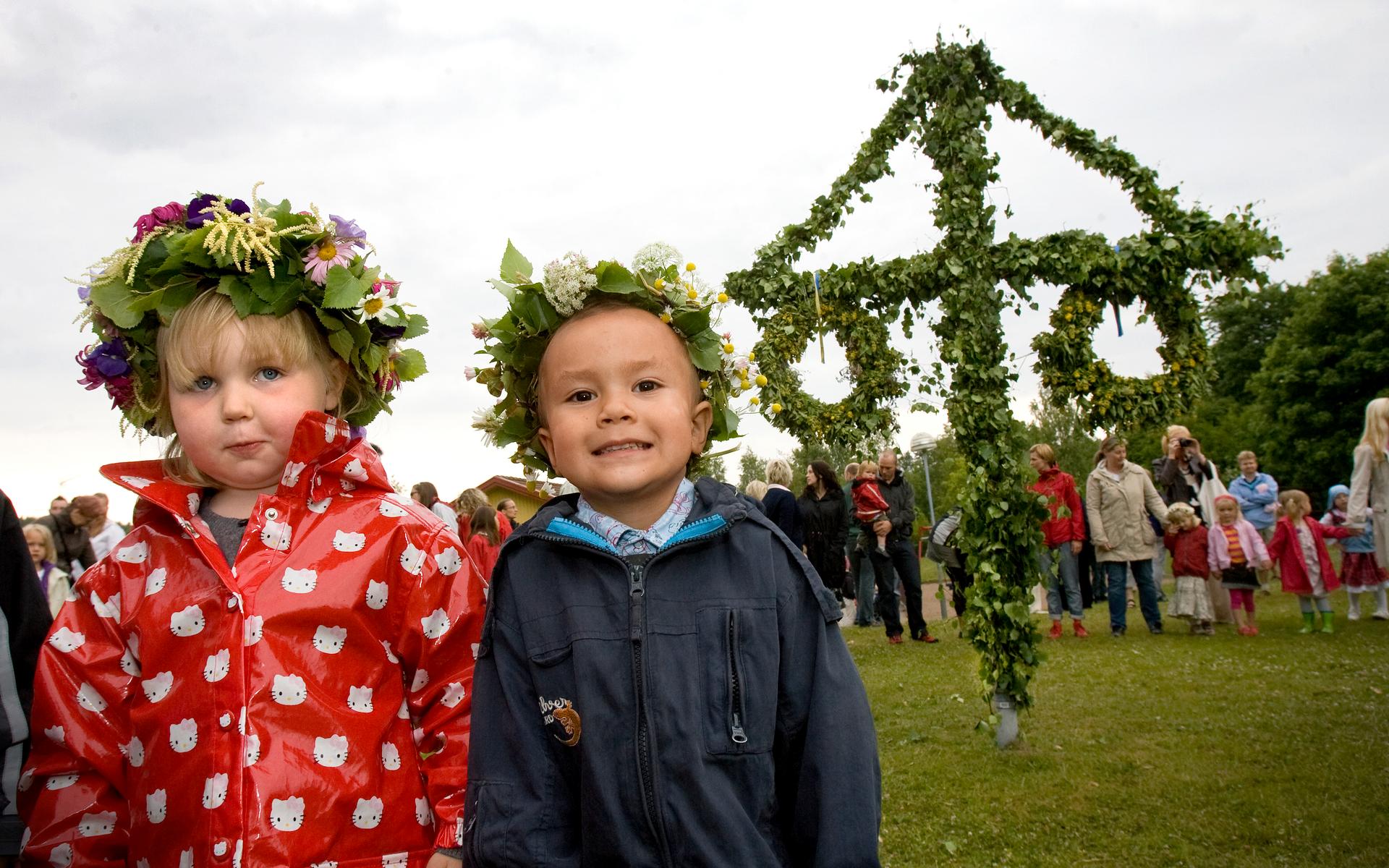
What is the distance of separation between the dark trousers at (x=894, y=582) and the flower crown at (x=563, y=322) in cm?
884

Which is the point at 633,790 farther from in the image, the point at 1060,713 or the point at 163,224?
the point at 1060,713

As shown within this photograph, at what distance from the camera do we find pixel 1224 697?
707 cm

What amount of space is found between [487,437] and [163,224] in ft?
2.90

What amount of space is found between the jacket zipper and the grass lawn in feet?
10.0

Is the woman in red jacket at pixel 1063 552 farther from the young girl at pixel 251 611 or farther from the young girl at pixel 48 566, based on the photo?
the young girl at pixel 251 611

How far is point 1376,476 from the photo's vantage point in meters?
6.48

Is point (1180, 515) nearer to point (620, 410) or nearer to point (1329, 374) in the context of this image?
point (620, 410)

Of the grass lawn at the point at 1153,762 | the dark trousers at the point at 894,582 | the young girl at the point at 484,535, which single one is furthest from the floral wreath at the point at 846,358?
the dark trousers at the point at 894,582

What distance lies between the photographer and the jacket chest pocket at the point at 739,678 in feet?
6.03

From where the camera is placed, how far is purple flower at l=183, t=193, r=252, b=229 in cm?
226

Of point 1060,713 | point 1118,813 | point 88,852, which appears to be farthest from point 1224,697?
point 88,852

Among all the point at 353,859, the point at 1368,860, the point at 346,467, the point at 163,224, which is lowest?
the point at 1368,860

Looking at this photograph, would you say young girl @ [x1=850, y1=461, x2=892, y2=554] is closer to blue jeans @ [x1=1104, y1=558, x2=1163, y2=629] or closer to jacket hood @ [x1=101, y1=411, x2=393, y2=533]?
blue jeans @ [x1=1104, y1=558, x2=1163, y2=629]

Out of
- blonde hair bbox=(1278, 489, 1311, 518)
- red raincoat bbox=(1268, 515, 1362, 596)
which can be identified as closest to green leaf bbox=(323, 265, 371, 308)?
red raincoat bbox=(1268, 515, 1362, 596)
